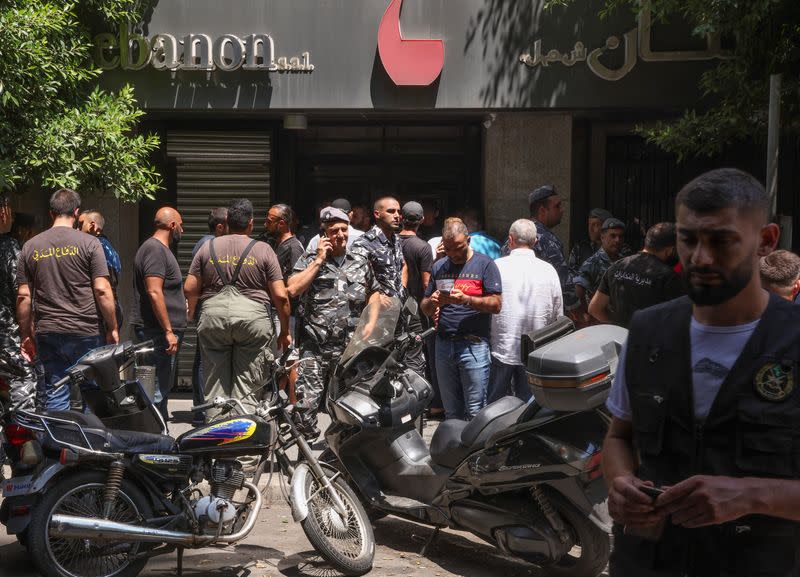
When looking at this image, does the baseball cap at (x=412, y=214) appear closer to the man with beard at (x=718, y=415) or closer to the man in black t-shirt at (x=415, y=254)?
the man in black t-shirt at (x=415, y=254)

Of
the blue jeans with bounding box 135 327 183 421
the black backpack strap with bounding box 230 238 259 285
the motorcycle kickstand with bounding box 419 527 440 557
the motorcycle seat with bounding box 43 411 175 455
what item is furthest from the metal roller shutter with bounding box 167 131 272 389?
the motorcycle kickstand with bounding box 419 527 440 557

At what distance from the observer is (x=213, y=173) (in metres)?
11.3

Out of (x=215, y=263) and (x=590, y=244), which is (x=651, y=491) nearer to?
(x=215, y=263)

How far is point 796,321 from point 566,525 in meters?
2.85

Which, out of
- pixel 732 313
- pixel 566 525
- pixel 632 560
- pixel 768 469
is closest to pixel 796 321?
pixel 732 313

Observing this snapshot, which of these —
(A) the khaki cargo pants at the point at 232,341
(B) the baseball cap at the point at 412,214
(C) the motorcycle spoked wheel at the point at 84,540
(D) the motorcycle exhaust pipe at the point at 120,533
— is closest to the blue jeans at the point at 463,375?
(A) the khaki cargo pants at the point at 232,341

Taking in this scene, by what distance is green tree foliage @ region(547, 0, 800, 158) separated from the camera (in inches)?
324

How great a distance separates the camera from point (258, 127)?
Result: 11406 millimetres

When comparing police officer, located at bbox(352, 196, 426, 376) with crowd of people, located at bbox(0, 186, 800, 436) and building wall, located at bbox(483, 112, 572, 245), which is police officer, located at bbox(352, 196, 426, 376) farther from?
building wall, located at bbox(483, 112, 572, 245)

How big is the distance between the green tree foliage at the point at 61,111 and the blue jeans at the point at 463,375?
395 centimetres

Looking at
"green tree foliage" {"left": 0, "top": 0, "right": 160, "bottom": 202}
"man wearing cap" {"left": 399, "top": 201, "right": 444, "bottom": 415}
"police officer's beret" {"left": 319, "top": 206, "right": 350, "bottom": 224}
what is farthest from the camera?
"man wearing cap" {"left": 399, "top": 201, "right": 444, "bottom": 415}

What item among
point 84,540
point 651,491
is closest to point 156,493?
point 84,540

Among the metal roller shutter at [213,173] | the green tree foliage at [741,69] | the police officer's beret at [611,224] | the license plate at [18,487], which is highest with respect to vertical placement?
the green tree foliage at [741,69]

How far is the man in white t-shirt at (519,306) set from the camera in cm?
759
